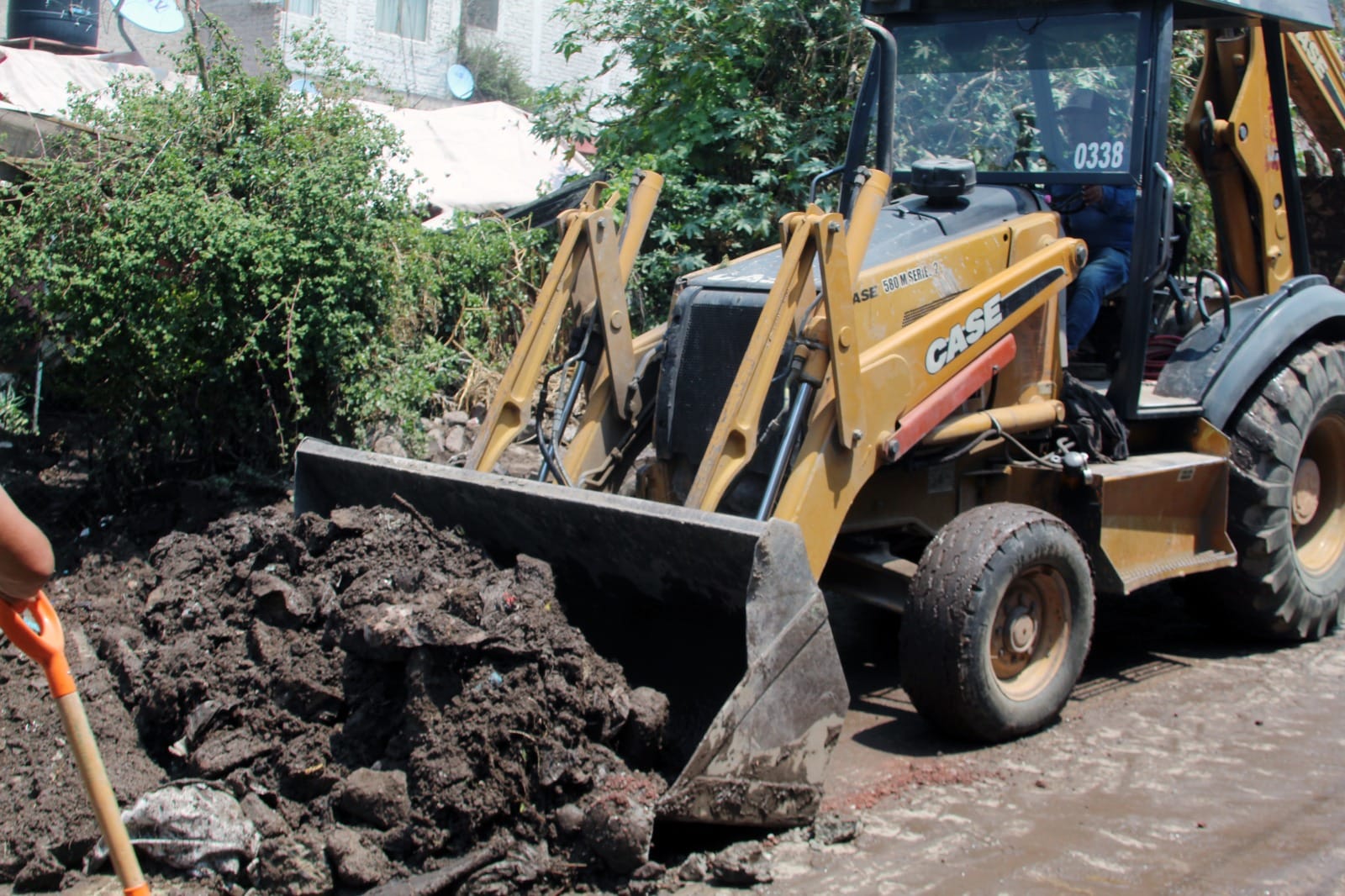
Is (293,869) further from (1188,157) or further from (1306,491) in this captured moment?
(1188,157)

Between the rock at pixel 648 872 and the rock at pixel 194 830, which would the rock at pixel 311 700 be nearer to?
the rock at pixel 194 830

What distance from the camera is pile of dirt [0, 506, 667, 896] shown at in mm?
3627

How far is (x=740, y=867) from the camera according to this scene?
356 cm

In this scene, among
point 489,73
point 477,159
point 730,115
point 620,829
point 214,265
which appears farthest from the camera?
point 489,73

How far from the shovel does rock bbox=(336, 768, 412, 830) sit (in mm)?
996

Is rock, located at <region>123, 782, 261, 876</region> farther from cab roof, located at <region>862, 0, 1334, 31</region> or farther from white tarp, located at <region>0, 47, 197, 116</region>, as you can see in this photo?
white tarp, located at <region>0, 47, 197, 116</region>

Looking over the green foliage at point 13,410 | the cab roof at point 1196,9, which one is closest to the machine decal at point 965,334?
the cab roof at point 1196,9

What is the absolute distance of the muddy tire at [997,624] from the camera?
4387mm

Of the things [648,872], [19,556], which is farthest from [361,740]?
[19,556]

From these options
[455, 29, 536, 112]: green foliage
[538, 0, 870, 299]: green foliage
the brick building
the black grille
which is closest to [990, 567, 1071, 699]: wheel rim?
the black grille

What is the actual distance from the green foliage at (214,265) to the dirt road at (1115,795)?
3.46m

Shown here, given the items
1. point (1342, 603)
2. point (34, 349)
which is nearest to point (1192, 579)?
point (1342, 603)

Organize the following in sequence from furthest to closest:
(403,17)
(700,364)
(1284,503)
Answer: (403,17) → (1284,503) → (700,364)

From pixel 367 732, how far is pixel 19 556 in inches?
71.3
